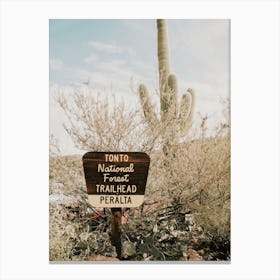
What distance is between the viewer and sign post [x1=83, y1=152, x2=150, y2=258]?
3.94m

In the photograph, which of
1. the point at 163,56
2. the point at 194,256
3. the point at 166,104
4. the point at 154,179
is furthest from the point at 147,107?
the point at 194,256

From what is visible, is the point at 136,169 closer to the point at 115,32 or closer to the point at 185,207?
the point at 185,207

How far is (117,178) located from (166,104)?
510 millimetres

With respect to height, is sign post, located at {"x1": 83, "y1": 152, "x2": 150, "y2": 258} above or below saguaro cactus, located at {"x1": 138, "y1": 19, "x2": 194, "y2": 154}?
below

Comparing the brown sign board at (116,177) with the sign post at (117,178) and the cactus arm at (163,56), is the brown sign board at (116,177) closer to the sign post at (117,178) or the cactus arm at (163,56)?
the sign post at (117,178)

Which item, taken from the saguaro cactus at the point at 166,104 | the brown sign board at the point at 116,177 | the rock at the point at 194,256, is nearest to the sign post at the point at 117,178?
the brown sign board at the point at 116,177

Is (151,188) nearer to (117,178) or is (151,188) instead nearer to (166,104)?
(117,178)

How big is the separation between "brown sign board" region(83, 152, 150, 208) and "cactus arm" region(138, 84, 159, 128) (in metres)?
0.20

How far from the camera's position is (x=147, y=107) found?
397 centimetres

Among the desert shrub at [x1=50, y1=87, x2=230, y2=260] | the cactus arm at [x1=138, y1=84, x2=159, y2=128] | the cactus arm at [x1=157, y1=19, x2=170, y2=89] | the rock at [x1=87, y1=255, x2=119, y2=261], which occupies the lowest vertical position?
the rock at [x1=87, y1=255, x2=119, y2=261]

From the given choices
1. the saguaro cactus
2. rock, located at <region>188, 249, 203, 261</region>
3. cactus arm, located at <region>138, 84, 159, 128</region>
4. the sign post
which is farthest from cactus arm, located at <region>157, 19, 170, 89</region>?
rock, located at <region>188, 249, 203, 261</region>

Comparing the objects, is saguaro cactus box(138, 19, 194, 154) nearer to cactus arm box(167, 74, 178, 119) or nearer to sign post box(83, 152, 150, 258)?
cactus arm box(167, 74, 178, 119)
